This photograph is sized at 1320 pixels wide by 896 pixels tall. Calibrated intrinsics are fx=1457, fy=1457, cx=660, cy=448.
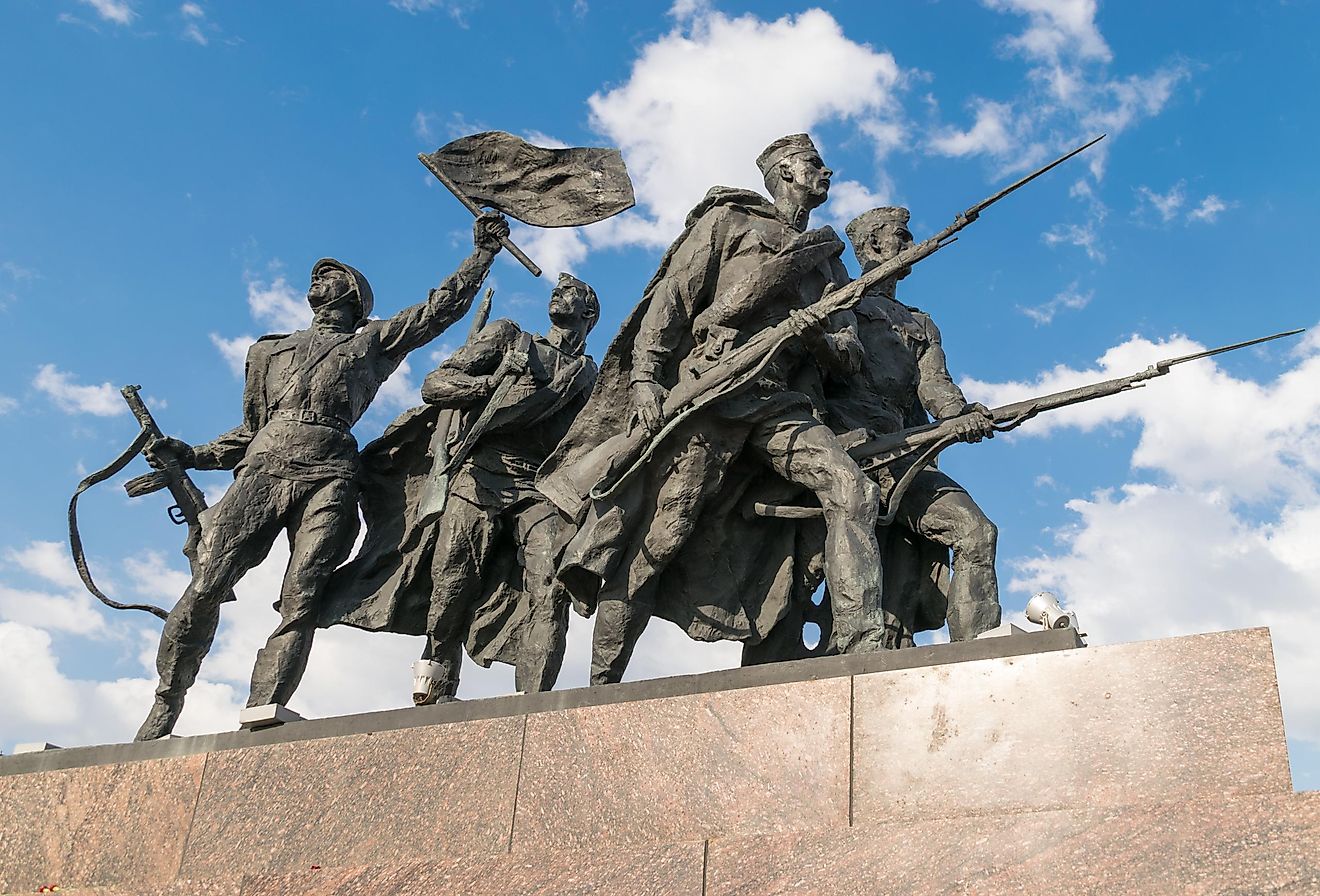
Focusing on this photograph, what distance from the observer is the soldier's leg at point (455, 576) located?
8523 millimetres

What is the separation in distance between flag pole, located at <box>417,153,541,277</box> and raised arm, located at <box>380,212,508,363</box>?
0.27 feet

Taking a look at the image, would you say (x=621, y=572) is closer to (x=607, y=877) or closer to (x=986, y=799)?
(x=607, y=877)

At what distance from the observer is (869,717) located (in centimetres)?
546

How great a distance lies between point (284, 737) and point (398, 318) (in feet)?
10.8

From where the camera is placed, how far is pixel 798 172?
7.92 m

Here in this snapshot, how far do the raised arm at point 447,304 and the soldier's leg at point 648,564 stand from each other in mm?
2537

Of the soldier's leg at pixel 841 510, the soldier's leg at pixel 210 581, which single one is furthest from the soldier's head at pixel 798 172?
the soldier's leg at pixel 210 581

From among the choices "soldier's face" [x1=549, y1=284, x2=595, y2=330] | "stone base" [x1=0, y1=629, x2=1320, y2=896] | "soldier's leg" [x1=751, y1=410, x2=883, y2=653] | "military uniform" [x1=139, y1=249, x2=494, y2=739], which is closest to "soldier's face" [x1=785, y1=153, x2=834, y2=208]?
"soldier's leg" [x1=751, y1=410, x2=883, y2=653]

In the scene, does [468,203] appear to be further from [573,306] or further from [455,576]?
[455,576]

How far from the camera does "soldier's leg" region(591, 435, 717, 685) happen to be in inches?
288

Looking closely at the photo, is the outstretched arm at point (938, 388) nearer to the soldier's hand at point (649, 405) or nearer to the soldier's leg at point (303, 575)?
the soldier's hand at point (649, 405)

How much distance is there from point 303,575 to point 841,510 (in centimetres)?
335

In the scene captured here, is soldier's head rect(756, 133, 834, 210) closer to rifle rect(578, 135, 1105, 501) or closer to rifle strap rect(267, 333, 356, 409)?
rifle rect(578, 135, 1105, 501)

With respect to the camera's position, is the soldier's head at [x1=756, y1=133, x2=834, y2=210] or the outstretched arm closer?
the outstretched arm
